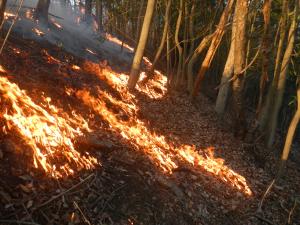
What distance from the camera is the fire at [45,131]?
18.6ft

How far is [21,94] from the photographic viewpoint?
22.6 feet

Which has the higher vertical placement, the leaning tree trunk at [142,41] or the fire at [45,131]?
the leaning tree trunk at [142,41]

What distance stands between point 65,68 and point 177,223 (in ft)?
20.3

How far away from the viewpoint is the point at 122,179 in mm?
6344

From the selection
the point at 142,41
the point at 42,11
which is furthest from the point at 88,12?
the point at 142,41

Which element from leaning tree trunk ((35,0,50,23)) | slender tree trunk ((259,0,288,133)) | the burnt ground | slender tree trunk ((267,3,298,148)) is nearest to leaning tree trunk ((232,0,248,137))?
the burnt ground

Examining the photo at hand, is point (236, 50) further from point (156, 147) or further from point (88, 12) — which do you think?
point (88, 12)

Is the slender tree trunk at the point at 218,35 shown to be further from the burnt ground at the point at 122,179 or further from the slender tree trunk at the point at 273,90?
the burnt ground at the point at 122,179

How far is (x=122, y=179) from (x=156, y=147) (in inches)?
101

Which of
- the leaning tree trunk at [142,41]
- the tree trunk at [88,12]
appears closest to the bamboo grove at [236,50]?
the leaning tree trunk at [142,41]

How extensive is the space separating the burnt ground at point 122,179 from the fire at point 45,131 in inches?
6.5

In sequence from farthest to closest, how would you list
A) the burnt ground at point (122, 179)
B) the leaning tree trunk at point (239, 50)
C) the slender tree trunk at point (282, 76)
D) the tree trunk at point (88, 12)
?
the tree trunk at point (88, 12), the slender tree trunk at point (282, 76), the leaning tree trunk at point (239, 50), the burnt ground at point (122, 179)

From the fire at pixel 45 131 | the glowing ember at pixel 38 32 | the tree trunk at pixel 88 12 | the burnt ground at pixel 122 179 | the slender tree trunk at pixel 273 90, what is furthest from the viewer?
the tree trunk at pixel 88 12

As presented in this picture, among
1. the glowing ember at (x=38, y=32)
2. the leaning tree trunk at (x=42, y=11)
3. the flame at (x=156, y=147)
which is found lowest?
the flame at (x=156, y=147)
